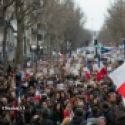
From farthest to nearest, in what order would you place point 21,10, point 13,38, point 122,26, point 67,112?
point 122,26 < point 13,38 < point 21,10 < point 67,112

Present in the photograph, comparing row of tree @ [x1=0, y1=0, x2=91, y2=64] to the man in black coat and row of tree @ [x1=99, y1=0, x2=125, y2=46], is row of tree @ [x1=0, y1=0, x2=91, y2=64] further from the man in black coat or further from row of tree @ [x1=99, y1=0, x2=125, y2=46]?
the man in black coat

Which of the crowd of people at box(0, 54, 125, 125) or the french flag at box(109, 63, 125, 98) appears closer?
the french flag at box(109, 63, 125, 98)

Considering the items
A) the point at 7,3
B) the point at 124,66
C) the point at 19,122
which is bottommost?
the point at 19,122

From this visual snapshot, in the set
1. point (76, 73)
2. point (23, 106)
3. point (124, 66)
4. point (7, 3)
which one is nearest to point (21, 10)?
point (7, 3)

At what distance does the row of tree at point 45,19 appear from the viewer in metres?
42.1

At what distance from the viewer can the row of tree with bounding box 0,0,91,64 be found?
138 feet

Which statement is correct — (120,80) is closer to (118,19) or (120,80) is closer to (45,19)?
(45,19)

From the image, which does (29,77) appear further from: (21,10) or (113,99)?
(21,10)

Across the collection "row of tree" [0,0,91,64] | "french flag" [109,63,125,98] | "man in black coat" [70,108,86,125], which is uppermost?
"row of tree" [0,0,91,64]

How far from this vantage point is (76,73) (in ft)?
102

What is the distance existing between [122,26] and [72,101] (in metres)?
64.6

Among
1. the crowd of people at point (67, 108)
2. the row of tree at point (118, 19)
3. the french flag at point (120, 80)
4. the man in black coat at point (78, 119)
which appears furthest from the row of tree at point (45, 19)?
the french flag at point (120, 80)

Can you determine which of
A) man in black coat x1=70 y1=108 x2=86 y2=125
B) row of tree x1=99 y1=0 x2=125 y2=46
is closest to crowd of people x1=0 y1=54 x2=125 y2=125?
man in black coat x1=70 y1=108 x2=86 y2=125

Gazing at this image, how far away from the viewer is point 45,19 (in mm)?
62219
